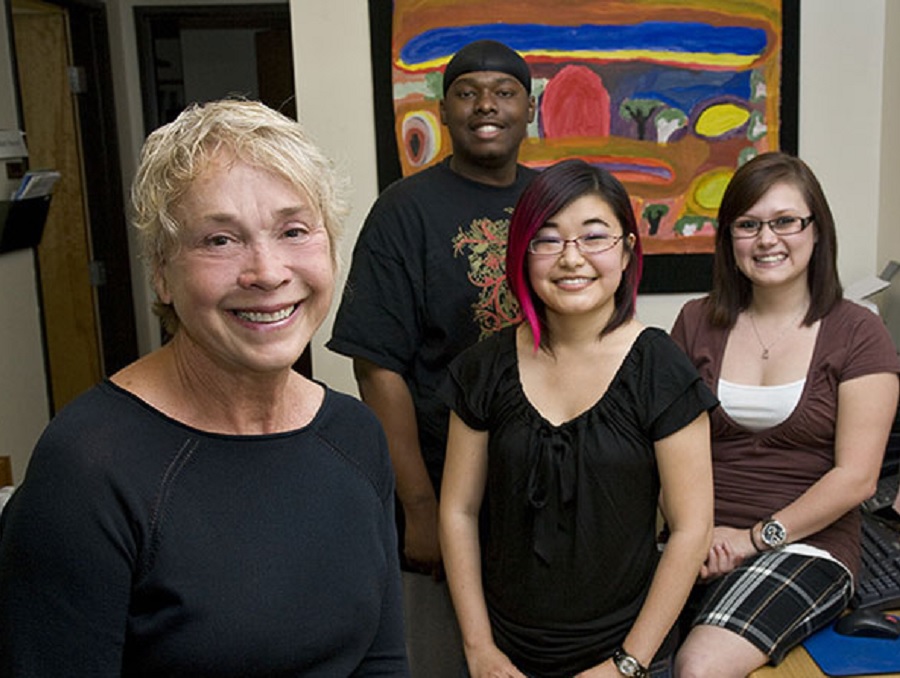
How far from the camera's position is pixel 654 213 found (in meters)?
2.75

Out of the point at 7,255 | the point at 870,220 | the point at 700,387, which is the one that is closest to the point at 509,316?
the point at 700,387

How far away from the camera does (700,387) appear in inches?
60.8

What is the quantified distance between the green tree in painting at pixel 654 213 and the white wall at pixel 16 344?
2.32 meters

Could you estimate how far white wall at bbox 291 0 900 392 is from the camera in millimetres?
2615

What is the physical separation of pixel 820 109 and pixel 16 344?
9.74 ft

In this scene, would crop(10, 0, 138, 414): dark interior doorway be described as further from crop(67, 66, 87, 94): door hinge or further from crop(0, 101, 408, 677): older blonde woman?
crop(0, 101, 408, 677): older blonde woman

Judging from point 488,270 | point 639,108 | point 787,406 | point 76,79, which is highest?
point 76,79

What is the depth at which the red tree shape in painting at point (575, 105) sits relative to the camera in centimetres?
266

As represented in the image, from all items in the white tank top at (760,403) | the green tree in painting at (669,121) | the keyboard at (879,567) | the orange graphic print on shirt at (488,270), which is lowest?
the keyboard at (879,567)

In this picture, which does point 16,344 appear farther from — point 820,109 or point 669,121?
point 820,109

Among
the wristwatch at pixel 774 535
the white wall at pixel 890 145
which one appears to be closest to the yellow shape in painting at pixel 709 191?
the white wall at pixel 890 145

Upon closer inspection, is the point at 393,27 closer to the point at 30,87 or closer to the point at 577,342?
the point at 577,342

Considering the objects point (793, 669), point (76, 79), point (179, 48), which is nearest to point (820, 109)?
point (793, 669)

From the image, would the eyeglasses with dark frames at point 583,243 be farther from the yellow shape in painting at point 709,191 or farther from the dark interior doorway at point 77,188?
the dark interior doorway at point 77,188
